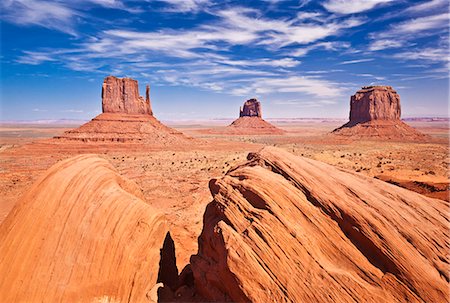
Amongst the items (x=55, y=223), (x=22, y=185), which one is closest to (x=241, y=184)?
(x=55, y=223)

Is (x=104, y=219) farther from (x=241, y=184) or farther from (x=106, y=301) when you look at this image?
(x=241, y=184)

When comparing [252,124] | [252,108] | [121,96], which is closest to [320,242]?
[121,96]

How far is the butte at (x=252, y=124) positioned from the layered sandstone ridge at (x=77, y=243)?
12015 centimetres

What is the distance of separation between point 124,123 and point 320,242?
6990cm

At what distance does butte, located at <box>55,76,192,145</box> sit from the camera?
205ft

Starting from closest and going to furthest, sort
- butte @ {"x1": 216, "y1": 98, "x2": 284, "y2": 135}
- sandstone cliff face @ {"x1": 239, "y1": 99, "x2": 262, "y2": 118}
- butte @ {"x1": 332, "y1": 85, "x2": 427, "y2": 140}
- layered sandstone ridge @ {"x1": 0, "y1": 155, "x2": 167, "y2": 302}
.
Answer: layered sandstone ridge @ {"x1": 0, "y1": 155, "x2": 167, "y2": 302} < butte @ {"x1": 332, "y1": 85, "x2": 427, "y2": 140} < butte @ {"x1": 216, "y1": 98, "x2": 284, "y2": 135} < sandstone cliff face @ {"x1": 239, "y1": 99, "x2": 262, "y2": 118}

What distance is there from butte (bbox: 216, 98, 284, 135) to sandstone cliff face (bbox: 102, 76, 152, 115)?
58422 millimetres

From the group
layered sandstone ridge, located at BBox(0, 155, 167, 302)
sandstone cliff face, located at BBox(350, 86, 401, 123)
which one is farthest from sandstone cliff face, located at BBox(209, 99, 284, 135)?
layered sandstone ridge, located at BBox(0, 155, 167, 302)

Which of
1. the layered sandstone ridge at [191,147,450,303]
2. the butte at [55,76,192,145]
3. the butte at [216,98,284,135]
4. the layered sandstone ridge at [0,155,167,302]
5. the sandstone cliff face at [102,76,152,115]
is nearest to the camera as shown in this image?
the layered sandstone ridge at [191,147,450,303]

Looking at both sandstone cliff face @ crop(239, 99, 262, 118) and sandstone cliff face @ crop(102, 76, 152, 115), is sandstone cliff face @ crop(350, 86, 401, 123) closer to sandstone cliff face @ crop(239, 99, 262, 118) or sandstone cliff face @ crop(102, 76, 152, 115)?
sandstone cliff face @ crop(239, 99, 262, 118)

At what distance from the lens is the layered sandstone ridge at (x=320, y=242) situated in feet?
17.7

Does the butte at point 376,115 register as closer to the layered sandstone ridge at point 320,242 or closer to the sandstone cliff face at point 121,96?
the sandstone cliff face at point 121,96

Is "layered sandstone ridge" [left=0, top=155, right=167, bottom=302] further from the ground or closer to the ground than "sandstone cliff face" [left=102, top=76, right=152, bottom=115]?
closer to the ground

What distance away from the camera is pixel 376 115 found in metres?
101
